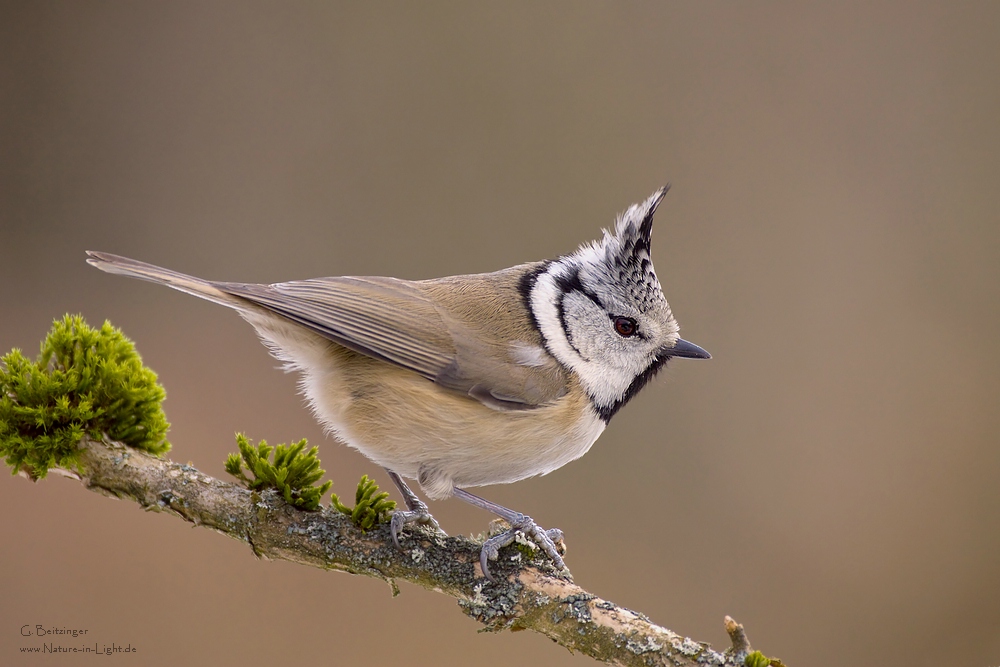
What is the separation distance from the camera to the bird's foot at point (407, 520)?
2.19 metres

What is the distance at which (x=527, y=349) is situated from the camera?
251 cm

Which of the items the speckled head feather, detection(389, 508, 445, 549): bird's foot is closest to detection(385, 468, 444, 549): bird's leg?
detection(389, 508, 445, 549): bird's foot

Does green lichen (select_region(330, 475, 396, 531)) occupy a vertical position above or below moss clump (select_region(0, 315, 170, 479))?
below

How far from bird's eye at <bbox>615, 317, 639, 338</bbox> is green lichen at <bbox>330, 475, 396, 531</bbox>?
93 centimetres

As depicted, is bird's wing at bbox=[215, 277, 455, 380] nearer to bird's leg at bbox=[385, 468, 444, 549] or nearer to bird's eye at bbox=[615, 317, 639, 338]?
bird's leg at bbox=[385, 468, 444, 549]

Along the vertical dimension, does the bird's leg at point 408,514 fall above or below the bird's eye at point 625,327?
below

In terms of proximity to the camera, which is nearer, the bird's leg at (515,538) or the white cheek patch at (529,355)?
the bird's leg at (515,538)

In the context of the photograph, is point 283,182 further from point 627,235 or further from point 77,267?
point 627,235

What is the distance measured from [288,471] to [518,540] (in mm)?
667

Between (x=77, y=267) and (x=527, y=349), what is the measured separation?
3.03 m

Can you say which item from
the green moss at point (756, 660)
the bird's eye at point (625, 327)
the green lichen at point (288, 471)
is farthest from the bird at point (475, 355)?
the green moss at point (756, 660)

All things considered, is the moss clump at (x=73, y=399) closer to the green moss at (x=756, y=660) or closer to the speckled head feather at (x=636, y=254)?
the speckled head feather at (x=636, y=254)

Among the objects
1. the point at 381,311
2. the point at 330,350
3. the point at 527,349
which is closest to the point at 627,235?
the point at 527,349

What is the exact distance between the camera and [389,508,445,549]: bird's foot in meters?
2.19
